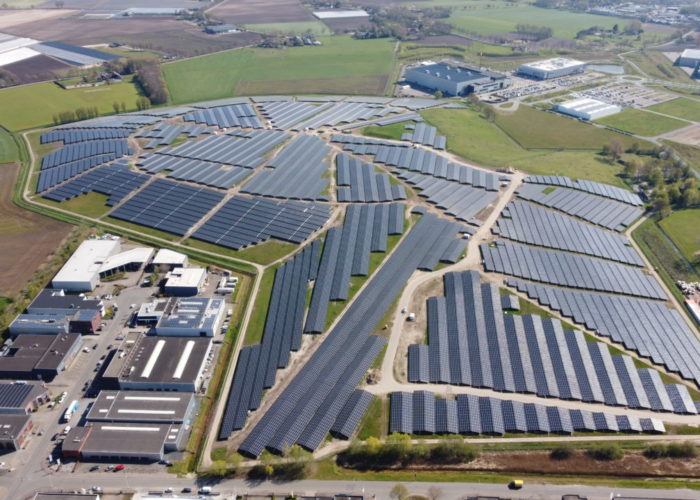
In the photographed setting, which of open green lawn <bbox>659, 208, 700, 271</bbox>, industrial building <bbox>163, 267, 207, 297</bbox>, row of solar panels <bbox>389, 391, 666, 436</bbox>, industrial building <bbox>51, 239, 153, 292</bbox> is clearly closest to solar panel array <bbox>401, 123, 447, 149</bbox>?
open green lawn <bbox>659, 208, 700, 271</bbox>

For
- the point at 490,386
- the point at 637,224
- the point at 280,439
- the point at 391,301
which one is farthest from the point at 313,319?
the point at 637,224

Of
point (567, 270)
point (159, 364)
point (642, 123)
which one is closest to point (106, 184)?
point (159, 364)

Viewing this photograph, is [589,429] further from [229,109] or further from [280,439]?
[229,109]

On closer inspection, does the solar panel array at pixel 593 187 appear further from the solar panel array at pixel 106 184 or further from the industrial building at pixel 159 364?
the solar panel array at pixel 106 184

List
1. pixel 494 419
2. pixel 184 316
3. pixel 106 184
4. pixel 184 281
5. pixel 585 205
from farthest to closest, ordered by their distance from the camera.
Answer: pixel 106 184 < pixel 585 205 < pixel 184 281 < pixel 184 316 < pixel 494 419

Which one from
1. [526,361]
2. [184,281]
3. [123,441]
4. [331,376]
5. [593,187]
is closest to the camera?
[123,441]

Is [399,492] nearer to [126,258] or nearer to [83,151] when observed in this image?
[126,258]

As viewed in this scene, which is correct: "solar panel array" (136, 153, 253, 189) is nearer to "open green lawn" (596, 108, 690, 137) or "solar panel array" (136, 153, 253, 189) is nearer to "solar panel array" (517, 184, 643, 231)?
"solar panel array" (517, 184, 643, 231)
